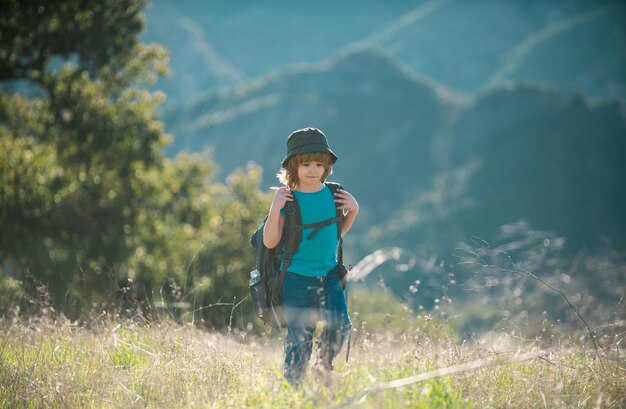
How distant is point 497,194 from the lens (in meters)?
180

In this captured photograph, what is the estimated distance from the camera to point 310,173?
165 inches

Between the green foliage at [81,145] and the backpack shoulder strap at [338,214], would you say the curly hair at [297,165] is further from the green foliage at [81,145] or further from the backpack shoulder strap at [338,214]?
the green foliage at [81,145]

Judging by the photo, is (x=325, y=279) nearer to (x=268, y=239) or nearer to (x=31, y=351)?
(x=268, y=239)

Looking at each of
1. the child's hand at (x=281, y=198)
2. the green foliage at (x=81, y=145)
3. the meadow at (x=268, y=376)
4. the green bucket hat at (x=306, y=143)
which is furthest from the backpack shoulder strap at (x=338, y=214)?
the green foliage at (x=81, y=145)

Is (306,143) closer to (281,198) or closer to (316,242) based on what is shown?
(281,198)

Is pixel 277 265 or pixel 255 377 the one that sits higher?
pixel 277 265

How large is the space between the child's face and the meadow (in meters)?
1.21

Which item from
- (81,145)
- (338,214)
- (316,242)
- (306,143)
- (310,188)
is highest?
(81,145)

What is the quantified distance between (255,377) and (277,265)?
2.51ft

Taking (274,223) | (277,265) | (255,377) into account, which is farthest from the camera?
(277,265)

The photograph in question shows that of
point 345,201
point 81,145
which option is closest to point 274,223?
point 345,201

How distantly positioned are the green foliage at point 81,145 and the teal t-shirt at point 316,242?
11.3 m

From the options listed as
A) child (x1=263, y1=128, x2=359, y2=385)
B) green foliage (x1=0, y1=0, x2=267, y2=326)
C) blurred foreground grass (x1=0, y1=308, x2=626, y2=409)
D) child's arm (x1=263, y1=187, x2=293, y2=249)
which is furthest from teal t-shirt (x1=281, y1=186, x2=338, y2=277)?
green foliage (x1=0, y1=0, x2=267, y2=326)

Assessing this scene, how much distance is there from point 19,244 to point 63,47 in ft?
18.0
